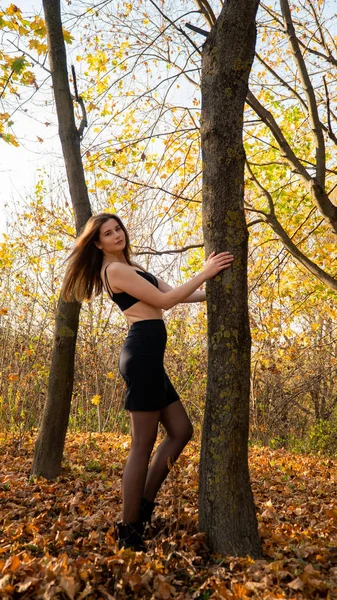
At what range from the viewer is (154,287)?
3158 mm

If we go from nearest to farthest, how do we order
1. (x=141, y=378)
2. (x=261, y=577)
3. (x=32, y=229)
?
(x=261, y=577) < (x=141, y=378) < (x=32, y=229)

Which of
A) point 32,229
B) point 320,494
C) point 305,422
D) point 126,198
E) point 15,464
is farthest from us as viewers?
point 305,422

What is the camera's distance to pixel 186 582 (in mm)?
2734

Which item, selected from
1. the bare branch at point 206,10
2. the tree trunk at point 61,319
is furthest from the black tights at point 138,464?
the bare branch at point 206,10

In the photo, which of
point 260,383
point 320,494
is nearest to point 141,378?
point 320,494

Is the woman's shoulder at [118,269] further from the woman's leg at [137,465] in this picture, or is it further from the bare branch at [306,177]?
the bare branch at [306,177]

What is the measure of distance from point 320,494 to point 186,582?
2524 millimetres

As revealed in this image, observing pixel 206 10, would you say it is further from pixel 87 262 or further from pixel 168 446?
pixel 168 446

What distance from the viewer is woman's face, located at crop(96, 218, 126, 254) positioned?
11.4 ft

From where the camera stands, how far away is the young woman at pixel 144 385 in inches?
123

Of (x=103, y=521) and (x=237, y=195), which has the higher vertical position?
(x=237, y=195)

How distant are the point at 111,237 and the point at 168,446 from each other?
1.33 m

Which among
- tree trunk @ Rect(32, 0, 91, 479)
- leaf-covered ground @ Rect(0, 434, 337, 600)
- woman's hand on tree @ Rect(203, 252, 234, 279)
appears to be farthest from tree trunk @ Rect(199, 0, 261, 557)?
tree trunk @ Rect(32, 0, 91, 479)

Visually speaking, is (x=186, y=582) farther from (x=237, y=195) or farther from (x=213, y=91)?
(x=213, y=91)
